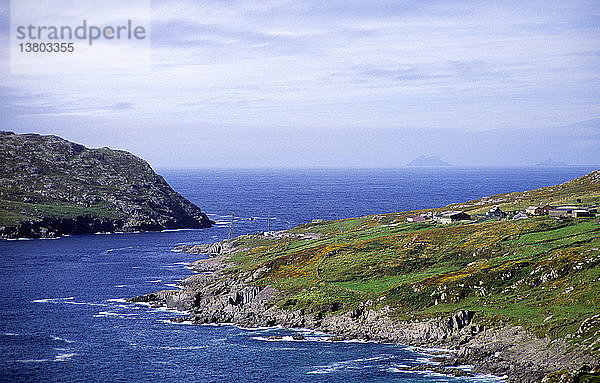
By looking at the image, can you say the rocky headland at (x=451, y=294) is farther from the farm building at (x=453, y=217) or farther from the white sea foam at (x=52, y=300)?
the white sea foam at (x=52, y=300)

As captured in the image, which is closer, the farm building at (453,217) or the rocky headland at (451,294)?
the rocky headland at (451,294)

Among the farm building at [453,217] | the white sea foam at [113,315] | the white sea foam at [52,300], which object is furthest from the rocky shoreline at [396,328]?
the farm building at [453,217]

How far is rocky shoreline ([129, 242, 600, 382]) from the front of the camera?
8044 cm

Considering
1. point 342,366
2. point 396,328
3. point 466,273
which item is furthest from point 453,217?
point 342,366

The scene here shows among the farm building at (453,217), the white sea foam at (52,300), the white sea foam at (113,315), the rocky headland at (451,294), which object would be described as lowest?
the white sea foam at (113,315)

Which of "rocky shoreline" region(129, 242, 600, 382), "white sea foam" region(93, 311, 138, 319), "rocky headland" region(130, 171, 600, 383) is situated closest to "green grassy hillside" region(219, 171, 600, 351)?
"rocky headland" region(130, 171, 600, 383)

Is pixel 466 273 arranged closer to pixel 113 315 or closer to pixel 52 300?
pixel 113 315

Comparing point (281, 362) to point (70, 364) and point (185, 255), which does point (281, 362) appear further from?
point (185, 255)

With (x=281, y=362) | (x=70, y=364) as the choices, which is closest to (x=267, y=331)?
(x=281, y=362)

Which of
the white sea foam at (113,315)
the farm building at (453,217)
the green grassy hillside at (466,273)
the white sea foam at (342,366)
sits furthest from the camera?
the farm building at (453,217)

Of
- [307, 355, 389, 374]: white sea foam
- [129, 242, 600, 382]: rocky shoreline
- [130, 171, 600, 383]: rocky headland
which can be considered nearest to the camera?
[129, 242, 600, 382]: rocky shoreline

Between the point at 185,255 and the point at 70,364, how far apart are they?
10798 cm

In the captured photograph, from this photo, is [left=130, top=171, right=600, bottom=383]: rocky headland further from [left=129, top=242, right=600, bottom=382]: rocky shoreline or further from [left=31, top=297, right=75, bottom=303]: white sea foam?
[left=31, top=297, right=75, bottom=303]: white sea foam

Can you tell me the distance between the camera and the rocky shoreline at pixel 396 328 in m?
80.4
